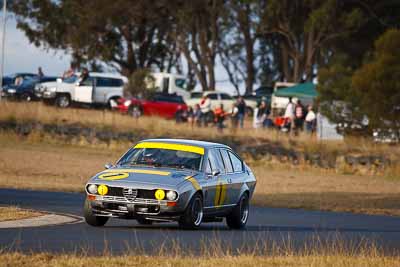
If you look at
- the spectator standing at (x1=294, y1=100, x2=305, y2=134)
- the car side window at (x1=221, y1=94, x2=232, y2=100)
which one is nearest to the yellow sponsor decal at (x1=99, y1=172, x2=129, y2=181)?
the spectator standing at (x1=294, y1=100, x2=305, y2=134)

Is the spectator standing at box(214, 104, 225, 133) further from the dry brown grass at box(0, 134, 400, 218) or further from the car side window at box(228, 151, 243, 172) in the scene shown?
the car side window at box(228, 151, 243, 172)

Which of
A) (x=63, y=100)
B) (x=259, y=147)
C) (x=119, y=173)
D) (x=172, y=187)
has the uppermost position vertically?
(x=119, y=173)

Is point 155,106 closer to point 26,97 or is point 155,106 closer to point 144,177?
point 26,97

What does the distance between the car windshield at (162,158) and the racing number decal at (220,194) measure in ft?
1.66

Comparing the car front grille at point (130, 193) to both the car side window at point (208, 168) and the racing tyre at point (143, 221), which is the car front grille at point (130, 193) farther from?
the car side window at point (208, 168)

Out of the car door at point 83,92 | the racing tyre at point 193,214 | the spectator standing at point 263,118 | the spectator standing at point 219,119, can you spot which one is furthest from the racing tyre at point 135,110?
the racing tyre at point 193,214

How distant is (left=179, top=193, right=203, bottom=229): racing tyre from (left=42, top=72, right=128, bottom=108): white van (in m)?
40.5

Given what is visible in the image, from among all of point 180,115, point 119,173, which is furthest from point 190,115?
point 119,173

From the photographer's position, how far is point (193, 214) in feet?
57.5

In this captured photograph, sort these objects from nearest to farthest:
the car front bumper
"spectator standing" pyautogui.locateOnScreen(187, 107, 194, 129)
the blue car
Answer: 1. the car front bumper
2. "spectator standing" pyautogui.locateOnScreen(187, 107, 194, 129)
3. the blue car

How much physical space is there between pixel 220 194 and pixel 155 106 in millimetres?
39896

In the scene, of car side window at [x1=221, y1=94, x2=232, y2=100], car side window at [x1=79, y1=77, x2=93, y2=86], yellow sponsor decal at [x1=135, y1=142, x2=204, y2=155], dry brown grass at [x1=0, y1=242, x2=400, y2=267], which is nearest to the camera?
dry brown grass at [x1=0, y1=242, x2=400, y2=267]

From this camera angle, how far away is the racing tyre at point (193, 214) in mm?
17281

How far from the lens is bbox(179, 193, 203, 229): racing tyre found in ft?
56.7
